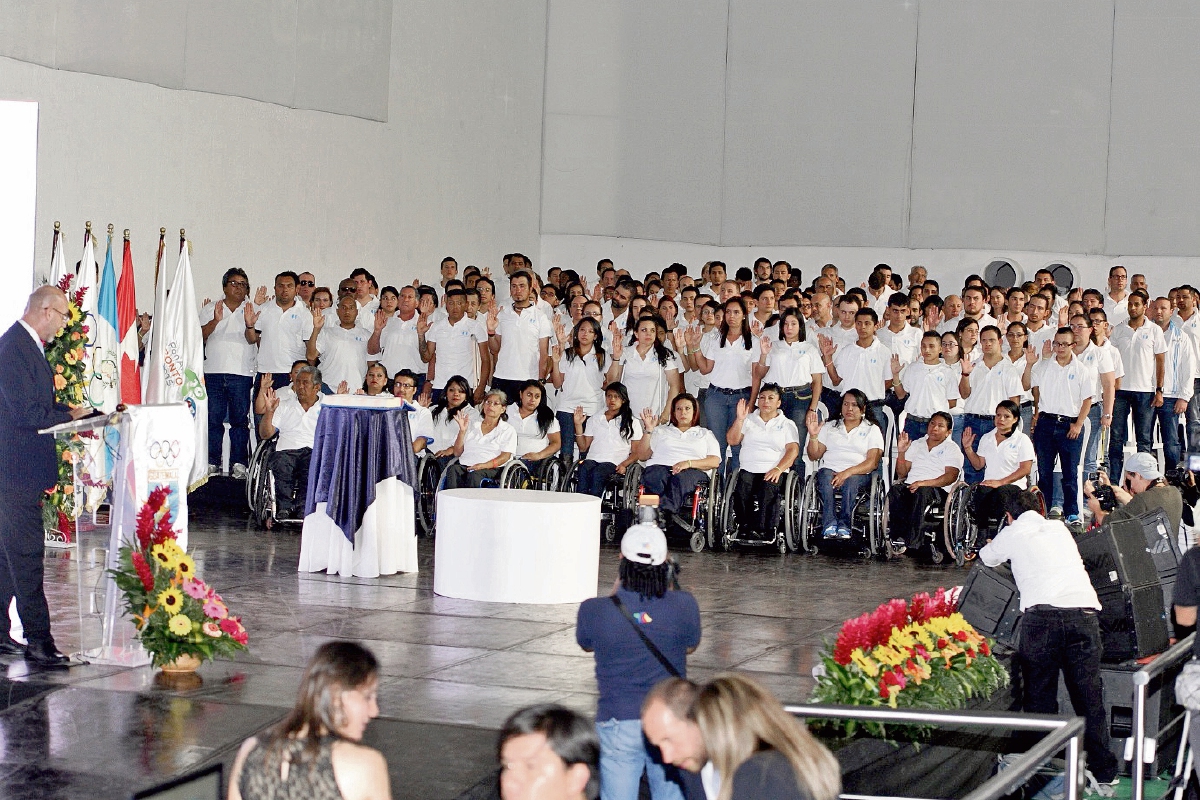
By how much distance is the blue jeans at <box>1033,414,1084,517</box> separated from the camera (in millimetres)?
12438

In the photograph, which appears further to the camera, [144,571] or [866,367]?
[866,367]

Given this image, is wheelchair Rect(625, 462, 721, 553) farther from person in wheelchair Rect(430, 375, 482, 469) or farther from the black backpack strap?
the black backpack strap

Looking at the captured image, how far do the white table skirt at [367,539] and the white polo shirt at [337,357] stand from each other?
3725mm

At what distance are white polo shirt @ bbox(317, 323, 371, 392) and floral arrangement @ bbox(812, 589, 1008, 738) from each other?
24.6 feet

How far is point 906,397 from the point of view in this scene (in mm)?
12867

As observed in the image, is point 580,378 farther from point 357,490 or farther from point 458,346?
point 357,490

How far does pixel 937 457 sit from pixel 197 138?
7130 mm

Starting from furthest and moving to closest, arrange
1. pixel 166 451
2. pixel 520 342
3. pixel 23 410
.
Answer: pixel 520 342 < pixel 166 451 < pixel 23 410

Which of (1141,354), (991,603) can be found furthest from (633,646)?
(1141,354)

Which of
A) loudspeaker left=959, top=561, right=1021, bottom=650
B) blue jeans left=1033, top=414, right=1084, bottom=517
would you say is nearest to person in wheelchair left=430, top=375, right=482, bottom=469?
blue jeans left=1033, top=414, right=1084, bottom=517

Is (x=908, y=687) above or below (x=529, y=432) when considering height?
below

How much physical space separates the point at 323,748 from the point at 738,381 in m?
9.35

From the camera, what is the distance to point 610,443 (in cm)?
1201

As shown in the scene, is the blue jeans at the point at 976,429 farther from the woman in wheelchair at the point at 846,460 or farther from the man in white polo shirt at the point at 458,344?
the man in white polo shirt at the point at 458,344
